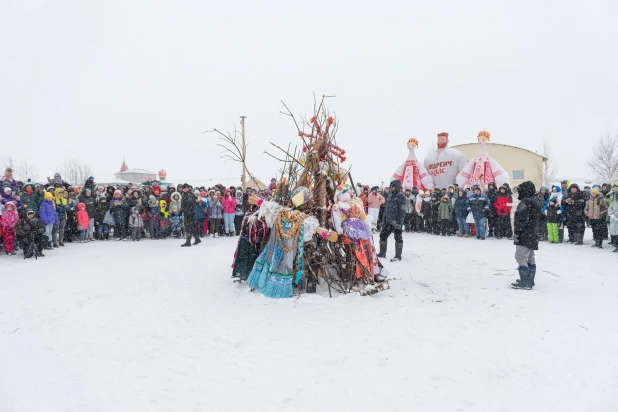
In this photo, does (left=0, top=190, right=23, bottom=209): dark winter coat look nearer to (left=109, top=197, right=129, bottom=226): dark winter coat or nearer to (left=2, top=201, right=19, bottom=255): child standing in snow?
(left=2, top=201, right=19, bottom=255): child standing in snow

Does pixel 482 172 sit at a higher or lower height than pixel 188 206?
higher

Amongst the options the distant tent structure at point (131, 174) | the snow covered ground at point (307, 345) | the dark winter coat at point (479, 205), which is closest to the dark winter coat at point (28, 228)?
the snow covered ground at point (307, 345)

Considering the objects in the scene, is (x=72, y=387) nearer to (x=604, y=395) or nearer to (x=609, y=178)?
(x=604, y=395)

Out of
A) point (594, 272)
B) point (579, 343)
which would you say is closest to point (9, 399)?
point (579, 343)

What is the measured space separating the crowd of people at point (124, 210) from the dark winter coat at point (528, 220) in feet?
19.2

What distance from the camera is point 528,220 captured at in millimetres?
5602

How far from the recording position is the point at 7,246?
8.62 metres

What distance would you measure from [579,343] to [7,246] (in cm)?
1069

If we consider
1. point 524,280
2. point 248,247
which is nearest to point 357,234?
point 248,247

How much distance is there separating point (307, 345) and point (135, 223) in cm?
925

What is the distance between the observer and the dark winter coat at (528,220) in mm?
5523

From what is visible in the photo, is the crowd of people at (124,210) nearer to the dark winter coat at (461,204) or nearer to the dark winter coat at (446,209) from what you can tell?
the dark winter coat at (446,209)

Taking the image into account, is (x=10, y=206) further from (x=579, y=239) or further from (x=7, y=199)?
(x=579, y=239)

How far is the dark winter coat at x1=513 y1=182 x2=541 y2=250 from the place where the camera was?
552cm
